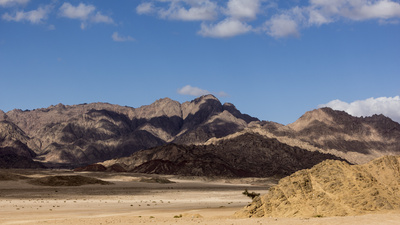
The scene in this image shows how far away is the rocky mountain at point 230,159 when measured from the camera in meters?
158

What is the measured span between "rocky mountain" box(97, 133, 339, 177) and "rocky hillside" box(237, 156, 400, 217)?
12269 centimetres

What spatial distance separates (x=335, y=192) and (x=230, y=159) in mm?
148198

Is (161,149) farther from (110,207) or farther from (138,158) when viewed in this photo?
(110,207)

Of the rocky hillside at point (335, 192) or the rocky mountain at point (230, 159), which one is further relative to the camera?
the rocky mountain at point (230, 159)

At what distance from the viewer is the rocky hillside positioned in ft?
90.4

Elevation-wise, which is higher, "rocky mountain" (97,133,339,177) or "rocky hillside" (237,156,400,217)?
"rocky mountain" (97,133,339,177)

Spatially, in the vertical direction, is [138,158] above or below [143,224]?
above

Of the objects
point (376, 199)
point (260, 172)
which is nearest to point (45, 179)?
point (376, 199)

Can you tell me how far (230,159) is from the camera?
578 ft

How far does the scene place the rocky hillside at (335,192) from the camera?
1085 inches

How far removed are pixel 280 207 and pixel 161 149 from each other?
520ft

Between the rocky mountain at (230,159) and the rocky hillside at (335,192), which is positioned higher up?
the rocky mountain at (230,159)

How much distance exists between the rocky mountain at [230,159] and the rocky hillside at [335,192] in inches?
4830

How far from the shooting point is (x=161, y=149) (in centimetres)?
18638
